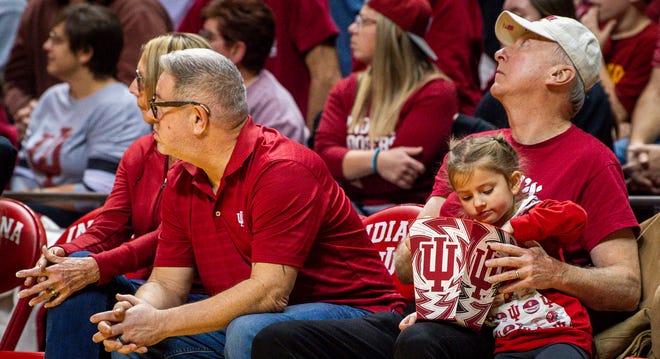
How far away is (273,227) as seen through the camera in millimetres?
3252

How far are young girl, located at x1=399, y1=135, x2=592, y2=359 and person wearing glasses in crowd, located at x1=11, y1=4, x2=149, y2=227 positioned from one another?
2.73m

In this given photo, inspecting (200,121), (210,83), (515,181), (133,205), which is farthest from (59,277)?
(515,181)

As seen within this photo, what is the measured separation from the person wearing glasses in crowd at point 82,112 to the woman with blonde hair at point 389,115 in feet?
3.71

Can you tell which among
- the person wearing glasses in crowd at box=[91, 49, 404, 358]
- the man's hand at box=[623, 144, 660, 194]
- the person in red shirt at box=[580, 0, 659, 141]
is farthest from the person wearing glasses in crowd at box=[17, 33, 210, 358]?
the person in red shirt at box=[580, 0, 659, 141]

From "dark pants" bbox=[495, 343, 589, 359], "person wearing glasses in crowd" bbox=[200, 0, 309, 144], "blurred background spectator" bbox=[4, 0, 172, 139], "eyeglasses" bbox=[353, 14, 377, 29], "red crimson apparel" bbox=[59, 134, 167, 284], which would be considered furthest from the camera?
"blurred background spectator" bbox=[4, 0, 172, 139]

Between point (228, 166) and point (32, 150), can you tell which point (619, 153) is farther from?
point (32, 150)

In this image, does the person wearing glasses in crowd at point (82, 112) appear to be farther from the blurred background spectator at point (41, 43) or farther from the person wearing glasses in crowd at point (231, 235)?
the person wearing glasses in crowd at point (231, 235)

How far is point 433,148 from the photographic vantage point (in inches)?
189

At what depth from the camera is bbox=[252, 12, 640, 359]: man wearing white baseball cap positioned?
10.0ft

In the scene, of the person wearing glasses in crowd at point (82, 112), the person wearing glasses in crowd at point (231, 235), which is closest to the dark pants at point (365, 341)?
the person wearing glasses in crowd at point (231, 235)

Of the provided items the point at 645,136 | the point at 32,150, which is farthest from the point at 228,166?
the point at 32,150

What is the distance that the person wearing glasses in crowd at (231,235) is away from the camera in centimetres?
323

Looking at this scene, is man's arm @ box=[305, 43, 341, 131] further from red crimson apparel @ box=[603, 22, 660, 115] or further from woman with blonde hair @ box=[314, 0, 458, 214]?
red crimson apparel @ box=[603, 22, 660, 115]

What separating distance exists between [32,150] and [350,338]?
3.13 metres
